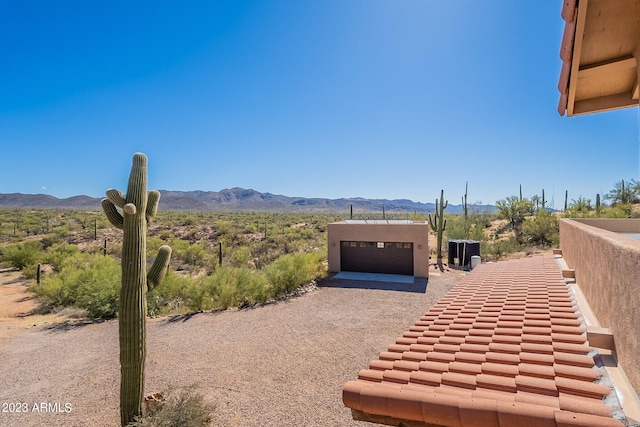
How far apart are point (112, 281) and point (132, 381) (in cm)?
987

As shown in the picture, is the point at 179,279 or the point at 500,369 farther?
the point at 179,279

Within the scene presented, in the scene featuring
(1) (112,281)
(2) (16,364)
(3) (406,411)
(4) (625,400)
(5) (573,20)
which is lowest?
(2) (16,364)

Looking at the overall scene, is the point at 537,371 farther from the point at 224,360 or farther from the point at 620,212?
the point at 620,212

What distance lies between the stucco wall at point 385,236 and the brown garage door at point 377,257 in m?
0.44

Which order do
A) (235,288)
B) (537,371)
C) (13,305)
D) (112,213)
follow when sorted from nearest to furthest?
1. (537,371)
2. (112,213)
3. (235,288)
4. (13,305)

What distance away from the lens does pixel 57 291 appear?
14.8 metres

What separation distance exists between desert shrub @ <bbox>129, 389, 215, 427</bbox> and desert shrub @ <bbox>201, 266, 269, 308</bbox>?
7910mm

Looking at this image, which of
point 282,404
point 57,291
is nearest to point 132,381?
point 282,404

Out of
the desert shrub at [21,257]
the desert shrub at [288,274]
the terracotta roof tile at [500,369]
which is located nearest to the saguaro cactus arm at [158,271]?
the terracotta roof tile at [500,369]

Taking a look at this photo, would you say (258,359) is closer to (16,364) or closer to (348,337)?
(348,337)

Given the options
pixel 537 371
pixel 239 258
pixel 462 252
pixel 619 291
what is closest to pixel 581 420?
pixel 537 371

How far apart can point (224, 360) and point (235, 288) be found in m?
6.07

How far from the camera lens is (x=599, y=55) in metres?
3.48

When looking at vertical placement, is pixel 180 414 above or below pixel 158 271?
below
